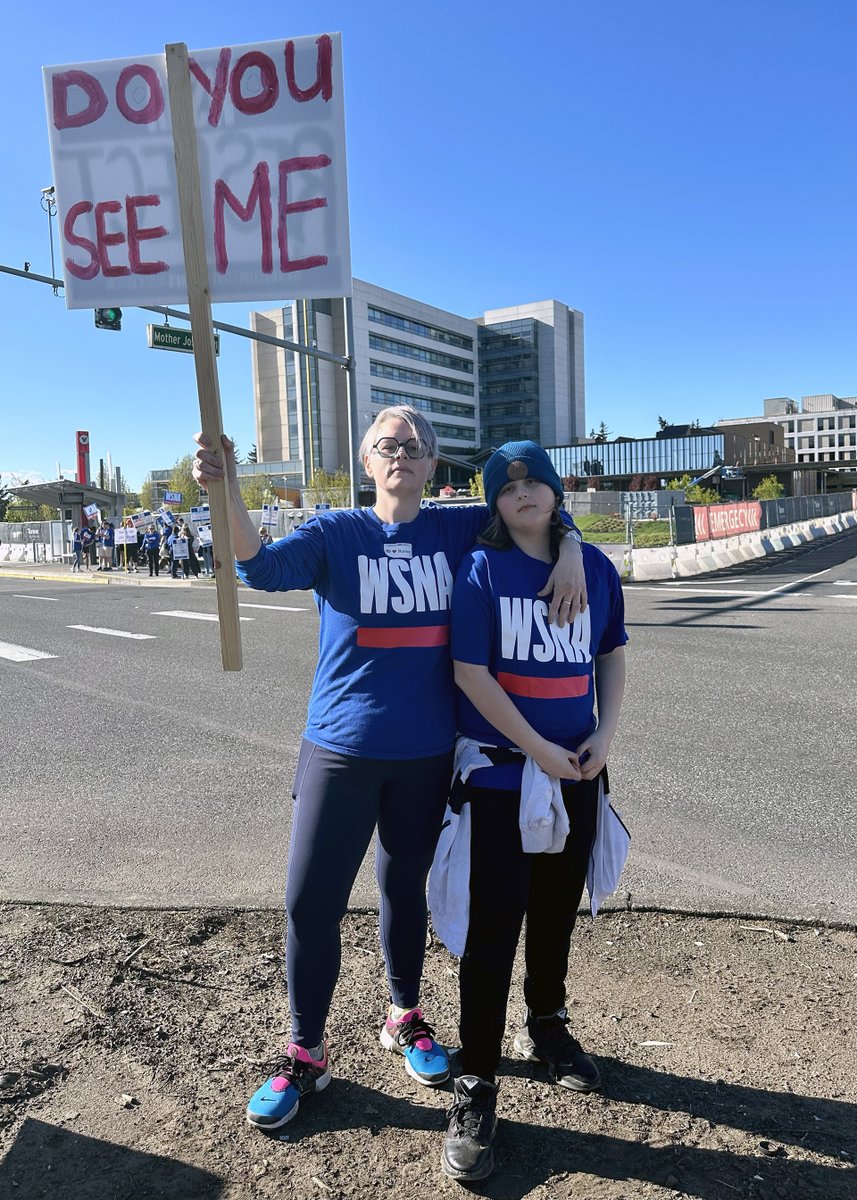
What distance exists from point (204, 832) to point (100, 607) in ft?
46.6

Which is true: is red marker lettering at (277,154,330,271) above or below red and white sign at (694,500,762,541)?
above

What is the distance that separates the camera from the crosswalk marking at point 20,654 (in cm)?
1084

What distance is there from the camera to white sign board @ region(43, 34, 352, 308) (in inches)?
106

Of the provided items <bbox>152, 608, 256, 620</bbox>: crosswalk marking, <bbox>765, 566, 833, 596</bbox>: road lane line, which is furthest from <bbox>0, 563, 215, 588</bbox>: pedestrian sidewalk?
<bbox>765, 566, 833, 596</bbox>: road lane line

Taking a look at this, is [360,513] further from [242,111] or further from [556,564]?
[242,111]

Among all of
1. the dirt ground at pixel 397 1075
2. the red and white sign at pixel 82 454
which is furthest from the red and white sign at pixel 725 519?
the red and white sign at pixel 82 454

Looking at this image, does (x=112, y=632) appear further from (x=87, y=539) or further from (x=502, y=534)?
(x=87, y=539)

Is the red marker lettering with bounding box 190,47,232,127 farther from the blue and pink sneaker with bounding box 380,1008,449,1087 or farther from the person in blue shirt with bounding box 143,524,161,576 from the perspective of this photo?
the person in blue shirt with bounding box 143,524,161,576

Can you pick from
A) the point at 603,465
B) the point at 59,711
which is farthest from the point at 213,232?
the point at 603,465

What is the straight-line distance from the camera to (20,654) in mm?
11172

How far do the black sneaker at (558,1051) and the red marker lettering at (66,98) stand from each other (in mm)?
3154

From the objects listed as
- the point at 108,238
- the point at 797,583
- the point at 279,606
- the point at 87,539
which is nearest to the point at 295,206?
the point at 108,238

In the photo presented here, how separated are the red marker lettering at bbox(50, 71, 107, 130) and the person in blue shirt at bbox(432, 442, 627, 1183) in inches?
69.0

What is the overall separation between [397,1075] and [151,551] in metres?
26.4
